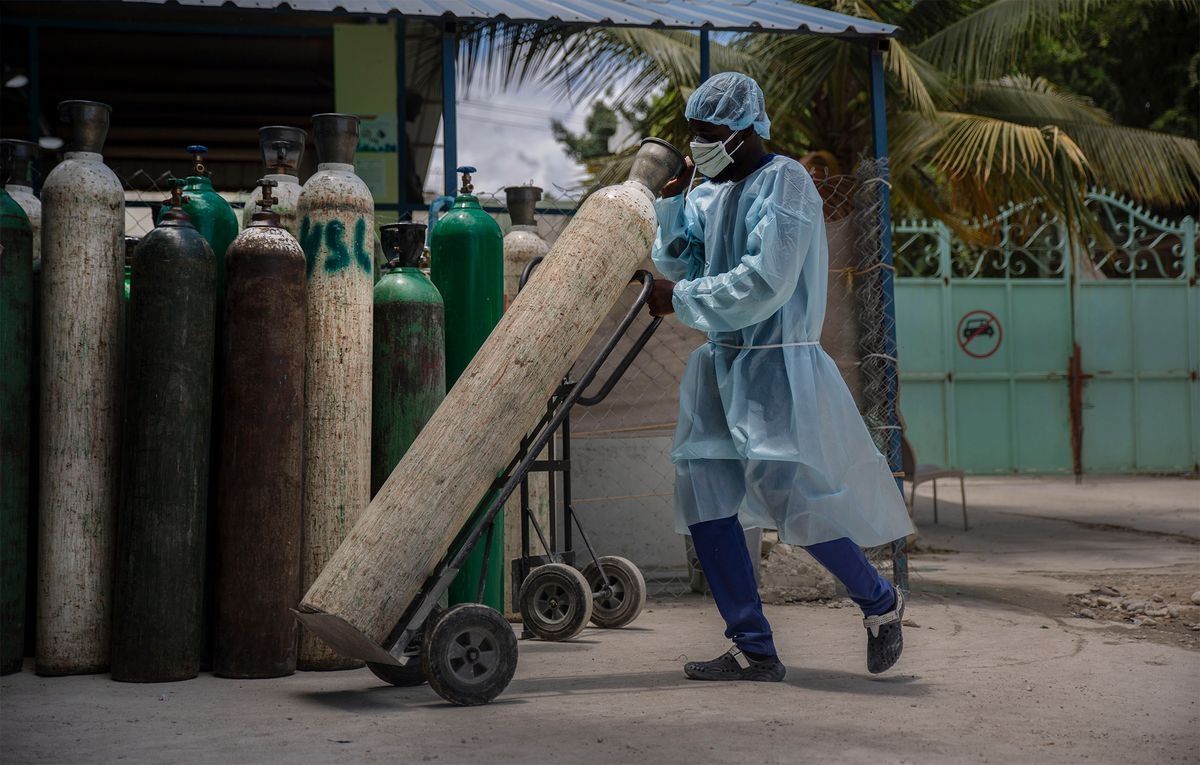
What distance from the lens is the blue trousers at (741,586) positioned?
3.92 meters

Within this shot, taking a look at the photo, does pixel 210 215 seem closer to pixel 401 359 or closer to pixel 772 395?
pixel 401 359

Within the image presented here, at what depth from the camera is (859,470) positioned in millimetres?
3900

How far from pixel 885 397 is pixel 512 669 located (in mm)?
2884

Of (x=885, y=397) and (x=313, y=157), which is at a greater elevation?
(x=313, y=157)

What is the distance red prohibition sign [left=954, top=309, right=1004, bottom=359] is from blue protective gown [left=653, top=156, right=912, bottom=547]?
33.7 ft

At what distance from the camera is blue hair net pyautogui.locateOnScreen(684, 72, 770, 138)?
3924 millimetres

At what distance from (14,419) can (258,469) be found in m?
0.84

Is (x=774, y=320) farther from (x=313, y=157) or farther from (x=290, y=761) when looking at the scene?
(x=313, y=157)

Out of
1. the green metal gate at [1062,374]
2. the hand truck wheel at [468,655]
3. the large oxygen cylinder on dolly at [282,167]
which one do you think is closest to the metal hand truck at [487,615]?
the hand truck wheel at [468,655]

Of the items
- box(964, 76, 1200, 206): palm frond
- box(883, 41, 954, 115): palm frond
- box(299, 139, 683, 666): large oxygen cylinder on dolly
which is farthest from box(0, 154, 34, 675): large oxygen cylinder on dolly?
box(964, 76, 1200, 206): palm frond

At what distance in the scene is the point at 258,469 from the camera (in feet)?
13.0

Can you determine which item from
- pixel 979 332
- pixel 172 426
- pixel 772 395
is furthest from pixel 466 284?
pixel 979 332

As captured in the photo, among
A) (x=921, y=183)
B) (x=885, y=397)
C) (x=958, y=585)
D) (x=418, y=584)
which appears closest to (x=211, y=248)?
(x=418, y=584)

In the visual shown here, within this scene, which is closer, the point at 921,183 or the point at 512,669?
the point at 512,669
